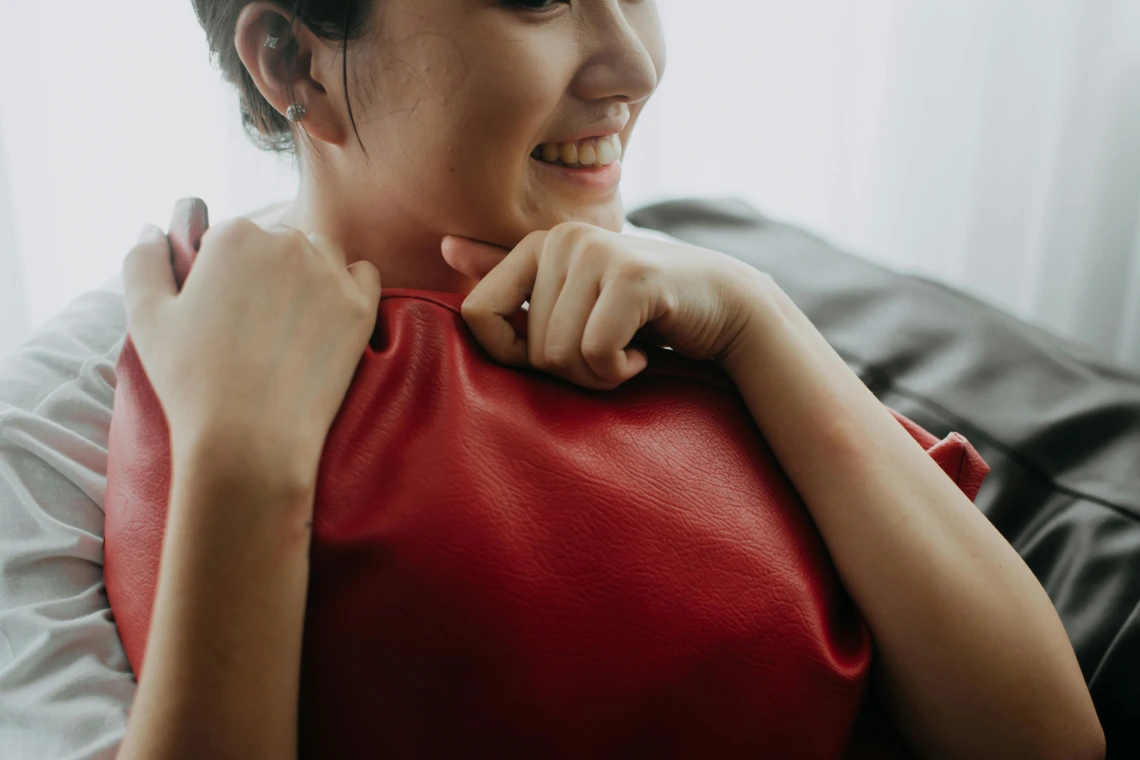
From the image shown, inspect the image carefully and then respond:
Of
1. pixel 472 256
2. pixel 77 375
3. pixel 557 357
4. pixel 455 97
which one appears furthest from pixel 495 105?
pixel 77 375

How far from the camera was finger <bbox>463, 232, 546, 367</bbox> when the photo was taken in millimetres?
753

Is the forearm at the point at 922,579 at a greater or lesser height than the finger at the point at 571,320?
lesser

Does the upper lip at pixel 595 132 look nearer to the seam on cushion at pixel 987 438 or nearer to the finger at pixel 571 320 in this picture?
the finger at pixel 571 320

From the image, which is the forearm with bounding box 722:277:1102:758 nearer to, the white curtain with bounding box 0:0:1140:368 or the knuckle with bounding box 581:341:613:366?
the knuckle with bounding box 581:341:613:366

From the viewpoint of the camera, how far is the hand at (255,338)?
0.64 metres

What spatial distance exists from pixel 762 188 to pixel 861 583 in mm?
1730

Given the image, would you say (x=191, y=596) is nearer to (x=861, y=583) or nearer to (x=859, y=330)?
(x=861, y=583)

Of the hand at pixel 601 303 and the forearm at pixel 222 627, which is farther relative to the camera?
the hand at pixel 601 303

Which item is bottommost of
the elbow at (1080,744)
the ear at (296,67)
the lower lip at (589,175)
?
the elbow at (1080,744)

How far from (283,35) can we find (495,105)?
227mm

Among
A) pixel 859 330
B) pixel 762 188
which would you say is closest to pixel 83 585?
pixel 859 330

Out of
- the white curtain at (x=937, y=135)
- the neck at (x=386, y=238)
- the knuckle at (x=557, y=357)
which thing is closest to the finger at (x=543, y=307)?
the knuckle at (x=557, y=357)

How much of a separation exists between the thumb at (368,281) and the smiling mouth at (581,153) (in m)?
0.20

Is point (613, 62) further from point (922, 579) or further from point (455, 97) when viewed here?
point (922, 579)
